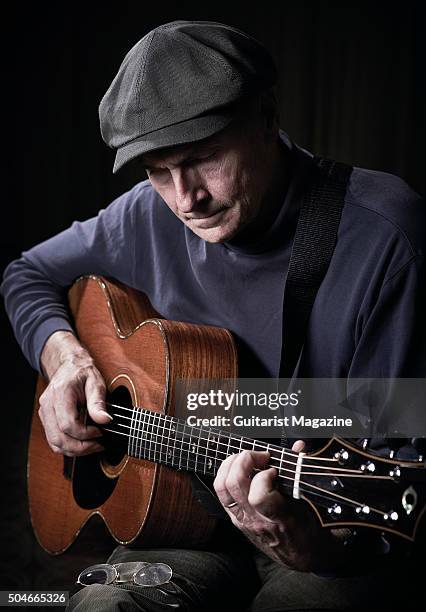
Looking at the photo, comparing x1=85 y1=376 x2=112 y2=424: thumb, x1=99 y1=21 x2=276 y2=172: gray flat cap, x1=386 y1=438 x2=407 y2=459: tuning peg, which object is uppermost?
x1=99 y1=21 x2=276 y2=172: gray flat cap

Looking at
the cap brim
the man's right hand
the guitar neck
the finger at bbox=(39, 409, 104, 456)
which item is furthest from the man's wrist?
the cap brim

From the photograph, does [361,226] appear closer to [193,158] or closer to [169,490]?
[193,158]

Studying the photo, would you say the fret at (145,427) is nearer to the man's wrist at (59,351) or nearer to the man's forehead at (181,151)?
the man's wrist at (59,351)

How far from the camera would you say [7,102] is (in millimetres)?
2924

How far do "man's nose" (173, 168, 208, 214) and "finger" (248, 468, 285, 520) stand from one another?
17.7 inches

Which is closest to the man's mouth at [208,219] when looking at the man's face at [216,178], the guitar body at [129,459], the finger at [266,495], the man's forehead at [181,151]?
the man's face at [216,178]

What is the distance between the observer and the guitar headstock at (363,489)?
1.02 m

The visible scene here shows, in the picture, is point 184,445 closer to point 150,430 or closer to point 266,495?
point 150,430

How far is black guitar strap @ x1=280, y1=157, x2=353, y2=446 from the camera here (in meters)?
1.36

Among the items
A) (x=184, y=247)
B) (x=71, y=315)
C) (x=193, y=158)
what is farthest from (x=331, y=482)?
(x=71, y=315)

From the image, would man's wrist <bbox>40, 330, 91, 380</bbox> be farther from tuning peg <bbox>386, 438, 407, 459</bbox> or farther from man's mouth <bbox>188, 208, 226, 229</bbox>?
tuning peg <bbox>386, 438, 407, 459</bbox>

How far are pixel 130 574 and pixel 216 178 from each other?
0.66m

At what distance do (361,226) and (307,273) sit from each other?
0.12 metres

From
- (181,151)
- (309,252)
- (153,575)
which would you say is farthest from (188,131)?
(153,575)
